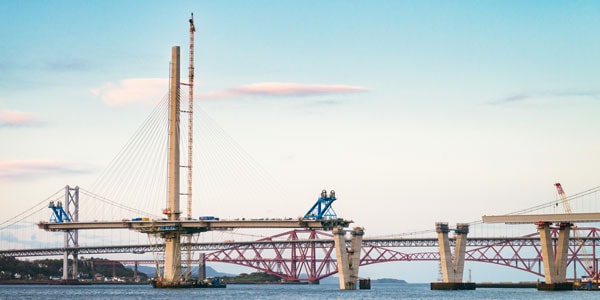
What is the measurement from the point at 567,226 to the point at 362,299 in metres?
41.1

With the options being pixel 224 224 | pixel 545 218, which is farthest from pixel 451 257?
pixel 224 224

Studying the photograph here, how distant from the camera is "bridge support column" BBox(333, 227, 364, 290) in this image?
140375 mm

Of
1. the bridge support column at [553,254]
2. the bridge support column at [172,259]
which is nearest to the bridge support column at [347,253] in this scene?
the bridge support column at [172,259]

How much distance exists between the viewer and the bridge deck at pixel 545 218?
137m

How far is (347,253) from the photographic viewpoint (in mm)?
143125

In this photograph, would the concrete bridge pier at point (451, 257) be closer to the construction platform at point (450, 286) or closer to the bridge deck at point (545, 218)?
the construction platform at point (450, 286)

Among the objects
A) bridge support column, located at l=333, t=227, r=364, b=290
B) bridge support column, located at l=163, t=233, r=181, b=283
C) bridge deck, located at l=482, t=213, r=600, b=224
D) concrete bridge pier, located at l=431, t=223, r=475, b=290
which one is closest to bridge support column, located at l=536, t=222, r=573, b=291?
bridge deck, located at l=482, t=213, r=600, b=224

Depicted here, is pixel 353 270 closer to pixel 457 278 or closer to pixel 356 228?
pixel 356 228

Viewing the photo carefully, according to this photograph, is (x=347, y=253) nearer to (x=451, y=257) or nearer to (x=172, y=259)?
(x=451, y=257)

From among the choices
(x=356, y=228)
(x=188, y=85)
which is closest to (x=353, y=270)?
(x=356, y=228)

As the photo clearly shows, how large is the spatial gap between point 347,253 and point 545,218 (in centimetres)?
2804

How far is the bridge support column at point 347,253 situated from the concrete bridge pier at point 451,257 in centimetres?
1203

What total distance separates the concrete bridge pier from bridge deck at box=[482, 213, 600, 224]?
5.76 m

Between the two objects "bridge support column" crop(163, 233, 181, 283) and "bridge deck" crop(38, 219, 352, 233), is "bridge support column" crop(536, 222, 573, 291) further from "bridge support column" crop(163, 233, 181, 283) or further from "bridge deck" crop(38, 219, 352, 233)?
"bridge support column" crop(163, 233, 181, 283)
